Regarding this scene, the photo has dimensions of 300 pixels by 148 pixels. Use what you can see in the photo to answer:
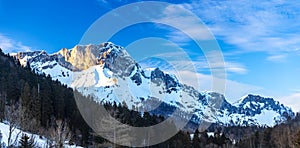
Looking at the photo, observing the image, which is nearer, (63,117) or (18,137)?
(18,137)

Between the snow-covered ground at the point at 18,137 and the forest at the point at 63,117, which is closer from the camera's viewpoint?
the snow-covered ground at the point at 18,137

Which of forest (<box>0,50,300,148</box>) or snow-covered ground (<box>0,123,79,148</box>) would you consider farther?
forest (<box>0,50,300,148</box>)

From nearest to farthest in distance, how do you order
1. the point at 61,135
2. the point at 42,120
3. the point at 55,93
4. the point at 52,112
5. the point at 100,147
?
the point at 61,135 → the point at 100,147 → the point at 42,120 → the point at 52,112 → the point at 55,93

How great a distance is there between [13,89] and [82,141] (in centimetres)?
3072

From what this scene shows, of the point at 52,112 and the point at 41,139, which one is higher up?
the point at 52,112

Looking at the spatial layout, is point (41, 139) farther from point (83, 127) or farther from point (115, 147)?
point (83, 127)

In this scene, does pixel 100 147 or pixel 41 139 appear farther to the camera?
pixel 100 147

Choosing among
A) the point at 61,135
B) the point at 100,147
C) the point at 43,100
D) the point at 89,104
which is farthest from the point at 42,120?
Answer: the point at 61,135

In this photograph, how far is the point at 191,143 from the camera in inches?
4838

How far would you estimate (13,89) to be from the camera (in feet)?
380

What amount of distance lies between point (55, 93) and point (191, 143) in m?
42.5

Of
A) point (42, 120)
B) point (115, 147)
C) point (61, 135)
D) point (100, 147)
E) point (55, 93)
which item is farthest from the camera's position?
point (55, 93)

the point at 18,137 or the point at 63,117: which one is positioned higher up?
the point at 63,117

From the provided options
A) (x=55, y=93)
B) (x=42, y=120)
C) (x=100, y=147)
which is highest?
(x=55, y=93)
